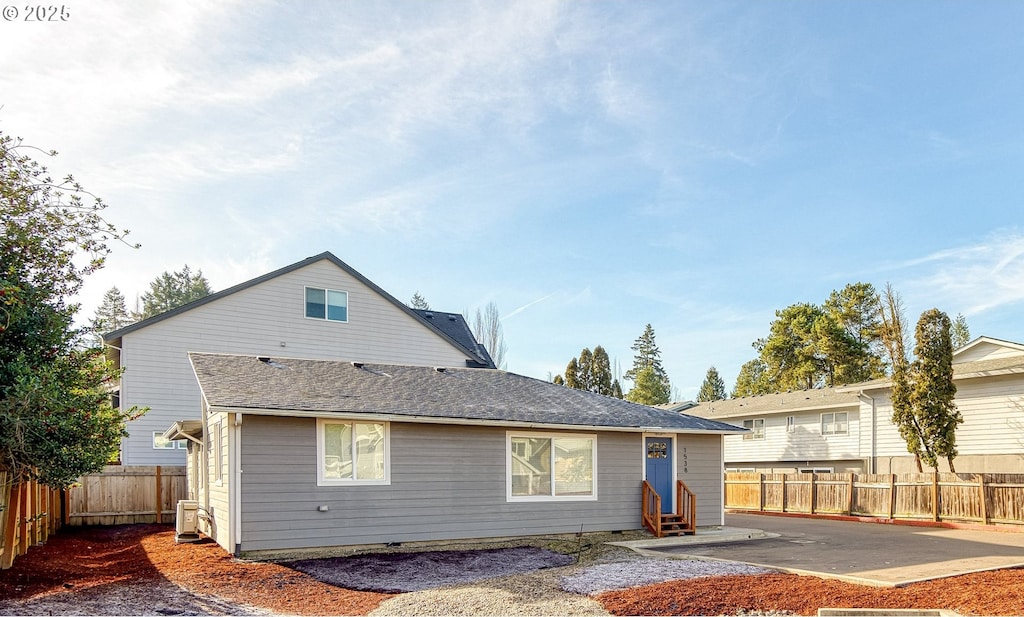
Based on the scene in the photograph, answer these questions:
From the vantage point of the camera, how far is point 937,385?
21.8 m

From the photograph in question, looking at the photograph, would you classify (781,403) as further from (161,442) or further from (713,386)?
(713,386)

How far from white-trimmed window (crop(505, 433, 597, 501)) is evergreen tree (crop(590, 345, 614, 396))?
31700mm

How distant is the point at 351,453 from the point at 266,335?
32.9 ft

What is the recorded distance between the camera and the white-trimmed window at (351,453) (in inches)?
510

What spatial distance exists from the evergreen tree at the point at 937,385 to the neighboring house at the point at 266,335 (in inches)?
543

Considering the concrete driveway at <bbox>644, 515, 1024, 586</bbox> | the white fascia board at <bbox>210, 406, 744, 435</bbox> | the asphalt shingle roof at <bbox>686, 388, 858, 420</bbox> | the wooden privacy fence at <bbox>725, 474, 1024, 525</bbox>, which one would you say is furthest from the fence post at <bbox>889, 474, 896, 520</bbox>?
the white fascia board at <bbox>210, 406, 744, 435</bbox>

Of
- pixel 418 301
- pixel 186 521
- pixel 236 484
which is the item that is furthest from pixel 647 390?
pixel 236 484

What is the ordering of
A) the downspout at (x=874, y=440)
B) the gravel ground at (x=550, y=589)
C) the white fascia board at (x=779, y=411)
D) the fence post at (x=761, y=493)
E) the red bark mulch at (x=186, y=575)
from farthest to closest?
the white fascia board at (x=779, y=411)
the downspout at (x=874, y=440)
the fence post at (x=761, y=493)
the red bark mulch at (x=186, y=575)
the gravel ground at (x=550, y=589)

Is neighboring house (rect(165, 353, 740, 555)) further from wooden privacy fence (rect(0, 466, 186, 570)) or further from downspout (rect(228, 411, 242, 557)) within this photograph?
wooden privacy fence (rect(0, 466, 186, 570))

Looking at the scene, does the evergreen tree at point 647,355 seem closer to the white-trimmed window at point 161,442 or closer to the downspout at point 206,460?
the white-trimmed window at point 161,442

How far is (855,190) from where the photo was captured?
63.0 ft

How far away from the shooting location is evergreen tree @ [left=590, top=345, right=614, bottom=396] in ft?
155

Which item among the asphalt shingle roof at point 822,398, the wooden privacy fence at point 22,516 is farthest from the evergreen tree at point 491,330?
the wooden privacy fence at point 22,516

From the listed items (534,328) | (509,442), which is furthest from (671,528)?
(534,328)
